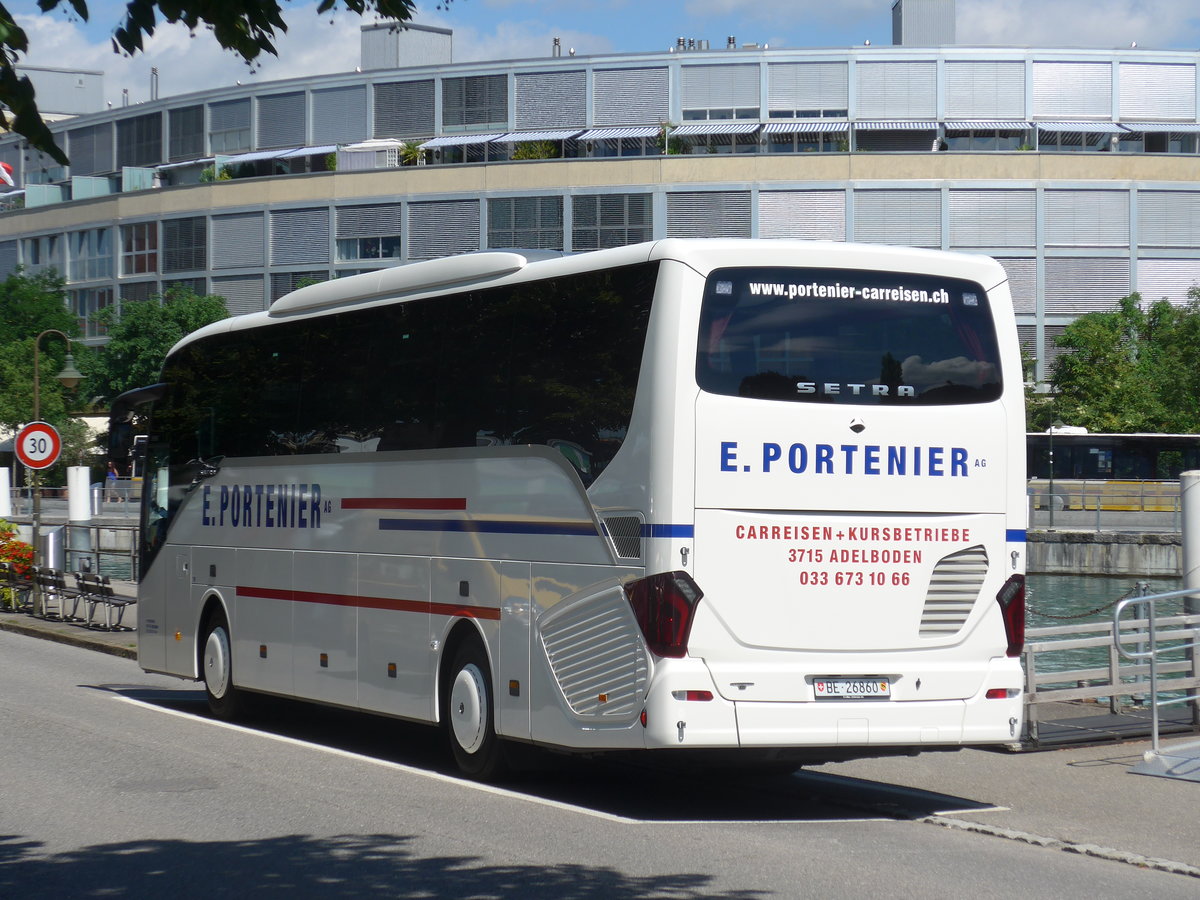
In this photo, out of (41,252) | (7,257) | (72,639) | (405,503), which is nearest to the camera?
(405,503)

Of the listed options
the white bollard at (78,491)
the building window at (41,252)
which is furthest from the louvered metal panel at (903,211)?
the building window at (41,252)

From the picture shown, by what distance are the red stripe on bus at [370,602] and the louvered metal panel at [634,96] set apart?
63.2 m

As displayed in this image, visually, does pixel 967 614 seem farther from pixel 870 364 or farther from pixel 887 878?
pixel 887 878

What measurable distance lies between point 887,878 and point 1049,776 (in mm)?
3982

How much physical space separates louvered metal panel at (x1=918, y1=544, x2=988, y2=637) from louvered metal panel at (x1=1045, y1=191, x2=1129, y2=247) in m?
63.1

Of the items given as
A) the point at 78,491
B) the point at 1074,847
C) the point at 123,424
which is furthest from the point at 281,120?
the point at 1074,847

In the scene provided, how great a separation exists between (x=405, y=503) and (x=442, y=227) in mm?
→ 64398

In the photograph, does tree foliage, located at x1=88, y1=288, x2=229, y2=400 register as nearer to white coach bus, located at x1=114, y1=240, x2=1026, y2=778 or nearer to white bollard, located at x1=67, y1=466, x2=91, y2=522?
white bollard, located at x1=67, y1=466, x2=91, y2=522

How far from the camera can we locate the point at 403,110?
80.4 m

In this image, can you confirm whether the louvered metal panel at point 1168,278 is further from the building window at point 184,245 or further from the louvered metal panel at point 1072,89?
the building window at point 184,245

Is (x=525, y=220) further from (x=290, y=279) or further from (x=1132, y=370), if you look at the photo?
(x=1132, y=370)

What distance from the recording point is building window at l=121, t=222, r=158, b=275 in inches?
3349

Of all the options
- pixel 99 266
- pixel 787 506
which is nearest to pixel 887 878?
pixel 787 506

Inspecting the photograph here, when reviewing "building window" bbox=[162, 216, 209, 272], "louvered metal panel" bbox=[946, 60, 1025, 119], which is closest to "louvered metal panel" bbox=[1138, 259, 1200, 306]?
"louvered metal panel" bbox=[946, 60, 1025, 119]
